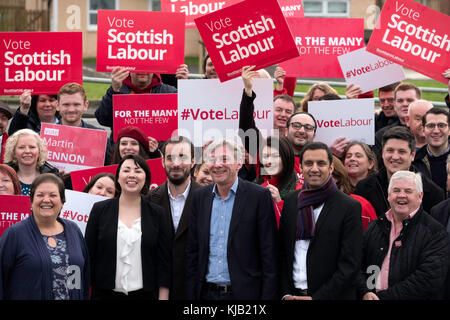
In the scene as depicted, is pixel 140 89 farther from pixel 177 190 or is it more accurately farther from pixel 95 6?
pixel 95 6

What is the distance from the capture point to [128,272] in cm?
644

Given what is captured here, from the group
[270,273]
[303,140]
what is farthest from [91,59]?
[270,273]

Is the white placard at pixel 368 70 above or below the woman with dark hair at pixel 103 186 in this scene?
above

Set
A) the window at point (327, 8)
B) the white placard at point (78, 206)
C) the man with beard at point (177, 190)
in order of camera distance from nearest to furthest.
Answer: the man with beard at point (177, 190) < the white placard at point (78, 206) < the window at point (327, 8)

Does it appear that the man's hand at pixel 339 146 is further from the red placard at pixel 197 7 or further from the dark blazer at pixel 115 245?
the dark blazer at pixel 115 245

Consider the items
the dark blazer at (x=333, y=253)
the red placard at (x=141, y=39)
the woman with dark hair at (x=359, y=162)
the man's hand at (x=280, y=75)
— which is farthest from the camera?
the man's hand at (x=280, y=75)

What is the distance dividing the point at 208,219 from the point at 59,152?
2.60 meters

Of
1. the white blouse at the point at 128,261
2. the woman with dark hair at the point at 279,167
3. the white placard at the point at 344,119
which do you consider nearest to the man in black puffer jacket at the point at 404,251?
the woman with dark hair at the point at 279,167

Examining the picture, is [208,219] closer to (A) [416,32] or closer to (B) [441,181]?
(B) [441,181]

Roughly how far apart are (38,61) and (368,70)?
3.59 m

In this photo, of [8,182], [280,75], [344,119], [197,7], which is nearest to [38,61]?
[197,7]

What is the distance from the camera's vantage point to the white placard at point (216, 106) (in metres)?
8.33

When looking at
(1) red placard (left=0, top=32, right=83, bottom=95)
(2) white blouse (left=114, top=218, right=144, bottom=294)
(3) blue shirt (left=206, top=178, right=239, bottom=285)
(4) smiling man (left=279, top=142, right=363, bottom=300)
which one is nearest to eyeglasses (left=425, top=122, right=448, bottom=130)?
(4) smiling man (left=279, top=142, right=363, bottom=300)

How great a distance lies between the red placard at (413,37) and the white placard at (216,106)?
1408mm
